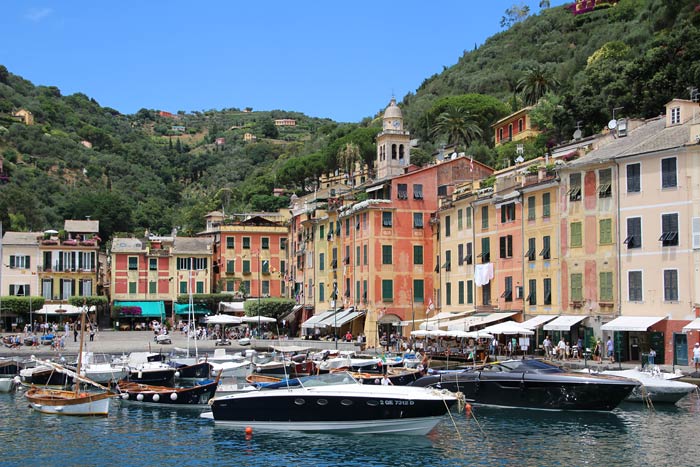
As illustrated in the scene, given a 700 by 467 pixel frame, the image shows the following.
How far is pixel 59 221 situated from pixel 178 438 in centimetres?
12006

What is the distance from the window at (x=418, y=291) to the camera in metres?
76.9

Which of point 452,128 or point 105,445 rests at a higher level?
point 452,128

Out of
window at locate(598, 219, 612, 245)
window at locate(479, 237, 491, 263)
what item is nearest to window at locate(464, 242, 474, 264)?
window at locate(479, 237, 491, 263)

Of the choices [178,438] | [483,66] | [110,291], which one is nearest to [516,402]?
[178,438]

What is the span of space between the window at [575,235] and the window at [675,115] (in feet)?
27.5

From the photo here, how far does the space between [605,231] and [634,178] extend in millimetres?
3767

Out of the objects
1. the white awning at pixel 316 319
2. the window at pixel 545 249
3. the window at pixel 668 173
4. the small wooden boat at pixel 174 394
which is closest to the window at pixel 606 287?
the window at pixel 545 249

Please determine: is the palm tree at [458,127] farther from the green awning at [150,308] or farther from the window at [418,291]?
the green awning at [150,308]

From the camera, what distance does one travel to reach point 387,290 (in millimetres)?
76188

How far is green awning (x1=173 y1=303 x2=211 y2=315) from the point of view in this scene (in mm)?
103438

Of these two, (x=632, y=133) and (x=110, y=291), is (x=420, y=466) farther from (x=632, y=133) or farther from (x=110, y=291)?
(x=110, y=291)

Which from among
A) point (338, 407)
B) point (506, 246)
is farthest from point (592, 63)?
point (338, 407)

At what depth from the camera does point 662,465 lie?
29.3 metres

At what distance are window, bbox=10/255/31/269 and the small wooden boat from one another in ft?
187
